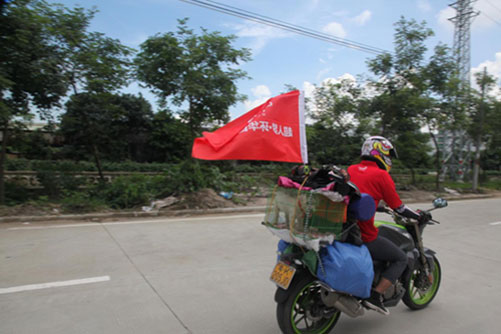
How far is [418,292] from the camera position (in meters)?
3.99

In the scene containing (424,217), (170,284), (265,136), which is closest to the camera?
(265,136)

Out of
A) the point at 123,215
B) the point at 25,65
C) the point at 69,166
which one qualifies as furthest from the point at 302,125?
the point at 69,166

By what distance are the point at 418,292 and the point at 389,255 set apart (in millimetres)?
1058

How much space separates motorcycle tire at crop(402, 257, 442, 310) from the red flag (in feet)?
5.69

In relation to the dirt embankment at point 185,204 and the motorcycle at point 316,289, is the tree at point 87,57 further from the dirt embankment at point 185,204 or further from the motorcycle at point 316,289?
the motorcycle at point 316,289

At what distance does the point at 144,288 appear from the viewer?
434 cm

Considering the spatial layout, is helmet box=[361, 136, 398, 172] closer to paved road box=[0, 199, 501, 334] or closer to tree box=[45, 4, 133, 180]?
paved road box=[0, 199, 501, 334]

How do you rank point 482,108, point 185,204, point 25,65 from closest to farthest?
point 25,65, point 185,204, point 482,108

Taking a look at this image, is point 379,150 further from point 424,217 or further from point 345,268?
point 345,268

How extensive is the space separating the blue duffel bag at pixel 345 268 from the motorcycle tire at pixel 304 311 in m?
0.18

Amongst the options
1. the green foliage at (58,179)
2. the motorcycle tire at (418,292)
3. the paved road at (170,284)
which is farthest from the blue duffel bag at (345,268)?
the green foliage at (58,179)

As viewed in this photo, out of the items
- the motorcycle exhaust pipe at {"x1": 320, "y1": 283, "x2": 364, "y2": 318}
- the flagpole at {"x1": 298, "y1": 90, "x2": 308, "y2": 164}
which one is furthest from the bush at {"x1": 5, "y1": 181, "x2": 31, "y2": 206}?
the motorcycle exhaust pipe at {"x1": 320, "y1": 283, "x2": 364, "y2": 318}

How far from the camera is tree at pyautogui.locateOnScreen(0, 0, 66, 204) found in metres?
8.16

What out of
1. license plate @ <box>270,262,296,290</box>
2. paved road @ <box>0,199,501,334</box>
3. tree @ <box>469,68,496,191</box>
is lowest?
paved road @ <box>0,199,501,334</box>
